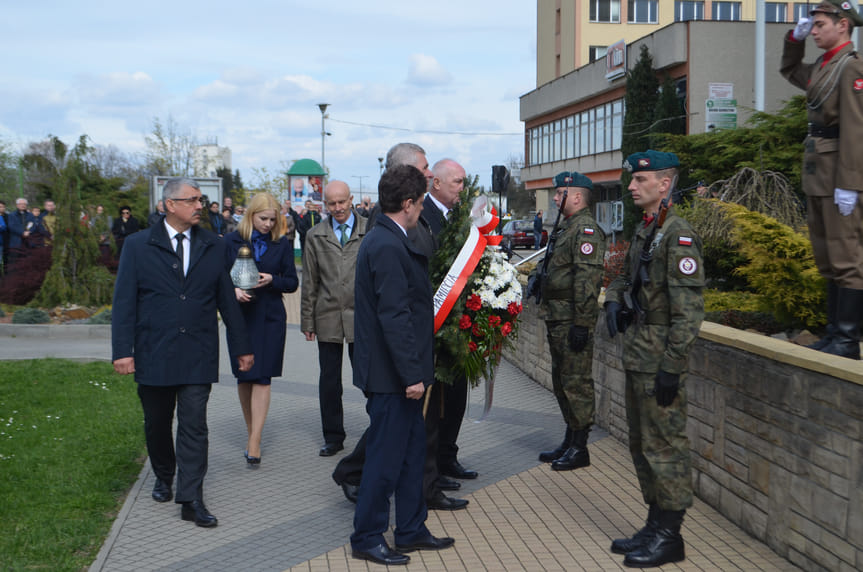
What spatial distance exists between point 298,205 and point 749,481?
25.9 metres

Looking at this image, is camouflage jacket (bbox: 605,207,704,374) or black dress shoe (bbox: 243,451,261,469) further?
black dress shoe (bbox: 243,451,261,469)

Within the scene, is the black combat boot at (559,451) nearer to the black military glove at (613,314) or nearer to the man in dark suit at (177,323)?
the black military glove at (613,314)

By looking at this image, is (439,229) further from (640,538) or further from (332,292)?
(640,538)

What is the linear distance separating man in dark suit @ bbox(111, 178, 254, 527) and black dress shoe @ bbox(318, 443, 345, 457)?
1.60 metres

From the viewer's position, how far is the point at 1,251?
19.3m

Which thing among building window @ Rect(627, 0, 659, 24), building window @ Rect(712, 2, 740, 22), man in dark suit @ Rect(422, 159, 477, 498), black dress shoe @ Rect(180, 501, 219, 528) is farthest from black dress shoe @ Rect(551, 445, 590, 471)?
building window @ Rect(712, 2, 740, 22)

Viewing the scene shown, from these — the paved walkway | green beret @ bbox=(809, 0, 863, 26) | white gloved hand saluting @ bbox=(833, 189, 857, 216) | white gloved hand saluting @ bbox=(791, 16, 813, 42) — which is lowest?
the paved walkway

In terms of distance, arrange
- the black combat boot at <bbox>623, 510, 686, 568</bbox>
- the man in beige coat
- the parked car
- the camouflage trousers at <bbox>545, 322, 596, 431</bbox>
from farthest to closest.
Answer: the parked car → the man in beige coat → the camouflage trousers at <bbox>545, 322, 596, 431</bbox> → the black combat boot at <bbox>623, 510, 686, 568</bbox>

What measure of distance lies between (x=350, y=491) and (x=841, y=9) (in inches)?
166

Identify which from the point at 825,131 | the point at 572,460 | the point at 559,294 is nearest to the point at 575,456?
the point at 572,460

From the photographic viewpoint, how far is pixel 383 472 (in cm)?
508

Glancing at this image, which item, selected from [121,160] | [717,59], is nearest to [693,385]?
[717,59]

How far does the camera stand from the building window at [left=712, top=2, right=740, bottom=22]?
206ft

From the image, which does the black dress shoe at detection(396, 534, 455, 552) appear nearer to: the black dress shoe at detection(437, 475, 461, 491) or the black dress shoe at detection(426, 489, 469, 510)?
the black dress shoe at detection(426, 489, 469, 510)
